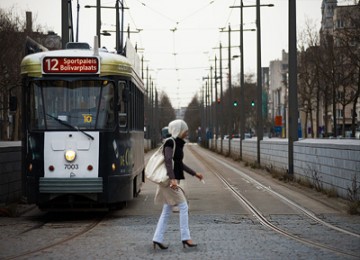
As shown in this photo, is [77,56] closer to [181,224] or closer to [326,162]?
[181,224]

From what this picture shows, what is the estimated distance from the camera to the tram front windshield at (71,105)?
1452 centimetres

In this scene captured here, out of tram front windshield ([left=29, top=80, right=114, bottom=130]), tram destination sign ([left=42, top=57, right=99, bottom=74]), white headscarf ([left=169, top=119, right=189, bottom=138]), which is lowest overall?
white headscarf ([left=169, top=119, right=189, bottom=138])

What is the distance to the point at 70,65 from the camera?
14.7 m

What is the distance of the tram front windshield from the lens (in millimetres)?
14516

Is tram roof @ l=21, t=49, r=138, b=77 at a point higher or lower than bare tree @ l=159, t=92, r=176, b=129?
lower

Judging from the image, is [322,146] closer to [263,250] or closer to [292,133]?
[292,133]

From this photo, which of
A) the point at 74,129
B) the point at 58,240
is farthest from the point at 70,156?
the point at 58,240

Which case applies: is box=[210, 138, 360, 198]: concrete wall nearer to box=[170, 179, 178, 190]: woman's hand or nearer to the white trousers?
the white trousers

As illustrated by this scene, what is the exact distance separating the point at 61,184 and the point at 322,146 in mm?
9719

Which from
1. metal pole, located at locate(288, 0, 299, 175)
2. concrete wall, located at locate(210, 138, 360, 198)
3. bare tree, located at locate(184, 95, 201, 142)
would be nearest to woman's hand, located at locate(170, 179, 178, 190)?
concrete wall, located at locate(210, 138, 360, 198)

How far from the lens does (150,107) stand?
93.4m

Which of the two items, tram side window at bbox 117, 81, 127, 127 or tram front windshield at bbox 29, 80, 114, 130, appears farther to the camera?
tram side window at bbox 117, 81, 127, 127

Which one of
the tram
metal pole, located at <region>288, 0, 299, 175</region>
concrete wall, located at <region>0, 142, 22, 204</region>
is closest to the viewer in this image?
the tram

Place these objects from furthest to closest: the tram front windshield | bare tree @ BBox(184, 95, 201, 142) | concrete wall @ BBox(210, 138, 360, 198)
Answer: bare tree @ BBox(184, 95, 201, 142) < concrete wall @ BBox(210, 138, 360, 198) < the tram front windshield
